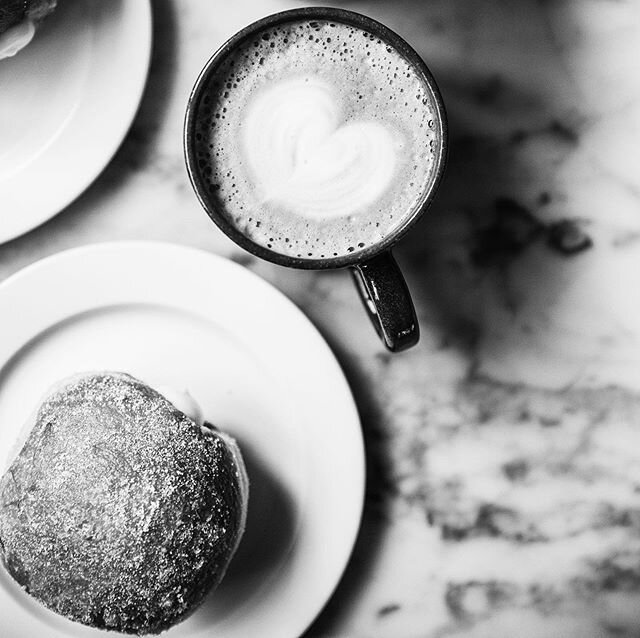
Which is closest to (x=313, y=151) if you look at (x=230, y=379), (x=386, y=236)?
(x=386, y=236)

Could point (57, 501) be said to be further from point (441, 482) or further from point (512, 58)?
point (512, 58)

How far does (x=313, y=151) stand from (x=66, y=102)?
1.40 feet

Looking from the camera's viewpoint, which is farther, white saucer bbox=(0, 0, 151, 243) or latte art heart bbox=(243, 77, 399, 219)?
white saucer bbox=(0, 0, 151, 243)

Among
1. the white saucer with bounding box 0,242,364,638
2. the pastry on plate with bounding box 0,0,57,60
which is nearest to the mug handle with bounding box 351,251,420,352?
the white saucer with bounding box 0,242,364,638

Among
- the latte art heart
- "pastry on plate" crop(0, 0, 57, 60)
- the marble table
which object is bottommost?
the marble table

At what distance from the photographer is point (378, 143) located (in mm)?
1062

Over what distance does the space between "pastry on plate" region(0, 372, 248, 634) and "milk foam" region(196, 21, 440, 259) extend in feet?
0.96

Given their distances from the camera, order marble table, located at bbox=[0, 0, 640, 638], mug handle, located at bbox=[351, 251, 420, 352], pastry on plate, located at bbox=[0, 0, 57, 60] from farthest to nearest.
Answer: marble table, located at bbox=[0, 0, 640, 638], pastry on plate, located at bbox=[0, 0, 57, 60], mug handle, located at bbox=[351, 251, 420, 352]

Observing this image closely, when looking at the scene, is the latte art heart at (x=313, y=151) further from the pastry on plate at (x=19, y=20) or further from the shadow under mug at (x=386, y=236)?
the pastry on plate at (x=19, y=20)

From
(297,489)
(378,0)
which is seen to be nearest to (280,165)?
(378,0)

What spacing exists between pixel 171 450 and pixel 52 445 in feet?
0.52

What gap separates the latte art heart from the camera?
1.05 metres

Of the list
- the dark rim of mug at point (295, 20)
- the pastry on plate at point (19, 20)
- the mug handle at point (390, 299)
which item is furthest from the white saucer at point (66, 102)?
the mug handle at point (390, 299)

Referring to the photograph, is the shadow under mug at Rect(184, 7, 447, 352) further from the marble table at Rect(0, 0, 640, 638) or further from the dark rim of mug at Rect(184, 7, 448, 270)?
the marble table at Rect(0, 0, 640, 638)
